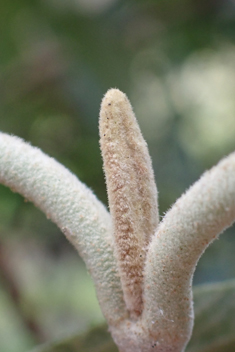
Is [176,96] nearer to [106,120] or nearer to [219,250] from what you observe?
[219,250]

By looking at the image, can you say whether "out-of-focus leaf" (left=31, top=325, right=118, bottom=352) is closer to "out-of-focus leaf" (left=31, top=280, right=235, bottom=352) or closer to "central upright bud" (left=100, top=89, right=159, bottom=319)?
"out-of-focus leaf" (left=31, top=280, right=235, bottom=352)

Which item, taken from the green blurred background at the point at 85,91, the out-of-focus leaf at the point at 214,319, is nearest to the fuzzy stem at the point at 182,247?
the out-of-focus leaf at the point at 214,319

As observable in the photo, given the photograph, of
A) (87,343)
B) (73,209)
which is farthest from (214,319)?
Answer: (73,209)

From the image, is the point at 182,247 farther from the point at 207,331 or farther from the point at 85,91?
the point at 85,91

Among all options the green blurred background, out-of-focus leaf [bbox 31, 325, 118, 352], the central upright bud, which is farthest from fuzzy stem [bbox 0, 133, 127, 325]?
the green blurred background

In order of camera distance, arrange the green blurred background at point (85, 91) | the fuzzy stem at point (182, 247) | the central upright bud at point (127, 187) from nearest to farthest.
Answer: the fuzzy stem at point (182, 247)
the central upright bud at point (127, 187)
the green blurred background at point (85, 91)

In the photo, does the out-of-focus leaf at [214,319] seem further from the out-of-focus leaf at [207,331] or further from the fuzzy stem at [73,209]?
the fuzzy stem at [73,209]
